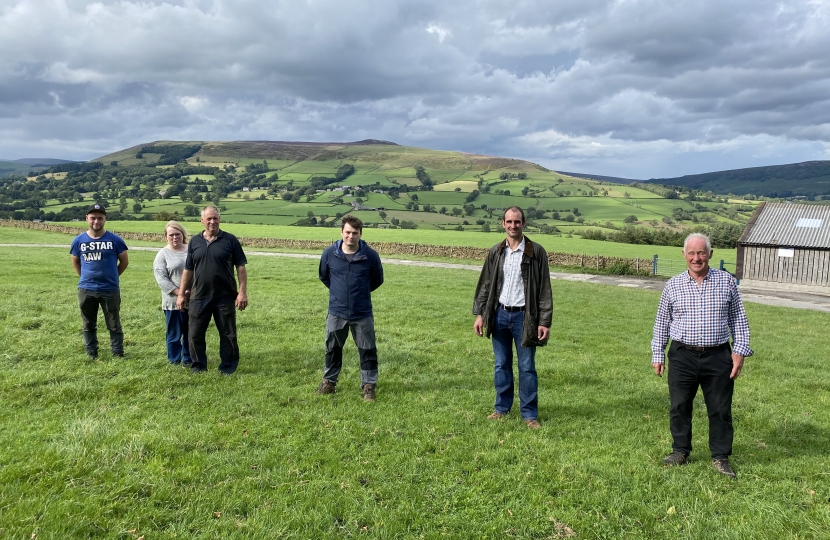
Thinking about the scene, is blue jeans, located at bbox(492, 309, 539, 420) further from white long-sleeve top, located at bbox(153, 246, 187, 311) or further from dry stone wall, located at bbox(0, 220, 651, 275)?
dry stone wall, located at bbox(0, 220, 651, 275)

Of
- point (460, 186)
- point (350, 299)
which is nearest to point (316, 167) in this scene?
point (460, 186)

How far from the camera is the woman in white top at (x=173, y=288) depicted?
26.0 ft

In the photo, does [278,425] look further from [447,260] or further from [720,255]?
[720,255]

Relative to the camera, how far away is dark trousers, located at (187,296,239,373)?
7.41 meters

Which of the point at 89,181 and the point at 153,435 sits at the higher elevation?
the point at 89,181

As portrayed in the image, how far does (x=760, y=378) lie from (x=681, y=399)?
5187mm

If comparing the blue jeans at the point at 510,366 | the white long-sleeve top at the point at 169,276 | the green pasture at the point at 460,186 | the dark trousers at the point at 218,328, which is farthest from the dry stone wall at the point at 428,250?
the green pasture at the point at 460,186

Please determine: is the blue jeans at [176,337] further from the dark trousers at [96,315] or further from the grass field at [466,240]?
the grass field at [466,240]

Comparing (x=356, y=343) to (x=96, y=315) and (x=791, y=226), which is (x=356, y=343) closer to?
(x=96, y=315)

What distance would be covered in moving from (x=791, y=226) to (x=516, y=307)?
3144cm

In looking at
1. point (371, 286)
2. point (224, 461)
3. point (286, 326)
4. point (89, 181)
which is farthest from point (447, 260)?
point (89, 181)

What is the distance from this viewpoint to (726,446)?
16.4 ft

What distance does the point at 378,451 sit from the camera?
5203 mm

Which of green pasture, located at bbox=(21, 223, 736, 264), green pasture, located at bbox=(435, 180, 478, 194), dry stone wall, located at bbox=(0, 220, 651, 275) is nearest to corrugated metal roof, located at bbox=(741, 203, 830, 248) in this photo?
dry stone wall, located at bbox=(0, 220, 651, 275)
